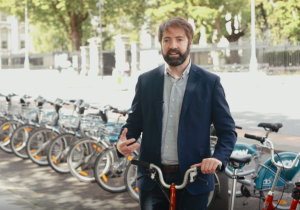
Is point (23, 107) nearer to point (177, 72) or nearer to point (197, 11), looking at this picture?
point (177, 72)

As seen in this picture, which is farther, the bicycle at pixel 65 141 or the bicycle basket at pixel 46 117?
the bicycle basket at pixel 46 117

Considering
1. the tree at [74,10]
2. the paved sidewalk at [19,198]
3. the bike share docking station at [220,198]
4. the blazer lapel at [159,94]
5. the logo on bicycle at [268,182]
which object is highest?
the tree at [74,10]

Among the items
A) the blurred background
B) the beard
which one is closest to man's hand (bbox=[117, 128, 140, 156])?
the beard

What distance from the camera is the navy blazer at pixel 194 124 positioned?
2773 millimetres

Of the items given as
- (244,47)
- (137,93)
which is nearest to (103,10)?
(244,47)

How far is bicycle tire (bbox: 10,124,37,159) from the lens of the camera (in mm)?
8812

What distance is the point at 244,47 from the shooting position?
3153cm

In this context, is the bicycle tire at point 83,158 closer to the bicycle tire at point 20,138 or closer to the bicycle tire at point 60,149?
the bicycle tire at point 60,149

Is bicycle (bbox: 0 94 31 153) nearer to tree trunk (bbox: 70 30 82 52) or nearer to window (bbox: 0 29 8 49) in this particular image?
tree trunk (bbox: 70 30 82 52)

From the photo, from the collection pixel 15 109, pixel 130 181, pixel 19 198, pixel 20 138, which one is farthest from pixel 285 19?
pixel 19 198

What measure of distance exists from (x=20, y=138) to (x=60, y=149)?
59.0 inches

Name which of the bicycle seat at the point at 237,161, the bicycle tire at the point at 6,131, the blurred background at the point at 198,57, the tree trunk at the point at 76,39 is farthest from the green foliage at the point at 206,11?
the bicycle seat at the point at 237,161

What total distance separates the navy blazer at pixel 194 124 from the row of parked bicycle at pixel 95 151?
1088 millimetres

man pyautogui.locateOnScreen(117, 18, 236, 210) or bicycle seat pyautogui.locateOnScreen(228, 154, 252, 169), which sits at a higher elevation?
man pyautogui.locateOnScreen(117, 18, 236, 210)
